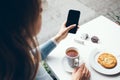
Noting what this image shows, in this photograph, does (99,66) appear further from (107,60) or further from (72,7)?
(72,7)

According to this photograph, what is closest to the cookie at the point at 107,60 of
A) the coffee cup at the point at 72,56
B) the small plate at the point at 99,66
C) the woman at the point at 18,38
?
the small plate at the point at 99,66

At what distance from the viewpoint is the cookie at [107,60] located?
3.70 ft

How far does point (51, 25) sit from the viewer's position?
7.43 feet

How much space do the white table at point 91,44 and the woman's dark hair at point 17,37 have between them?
0.39 meters

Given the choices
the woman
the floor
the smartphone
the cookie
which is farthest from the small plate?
the floor

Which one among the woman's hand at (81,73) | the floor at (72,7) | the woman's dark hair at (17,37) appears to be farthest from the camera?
the floor at (72,7)

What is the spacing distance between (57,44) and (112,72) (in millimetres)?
323

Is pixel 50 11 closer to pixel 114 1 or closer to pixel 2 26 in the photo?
pixel 114 1

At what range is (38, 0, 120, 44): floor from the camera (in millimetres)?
2229

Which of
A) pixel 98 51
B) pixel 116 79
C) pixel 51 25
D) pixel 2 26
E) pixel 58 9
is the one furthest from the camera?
pixel 58 9

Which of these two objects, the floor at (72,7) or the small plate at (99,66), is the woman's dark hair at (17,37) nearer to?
the small plate at (99,66)

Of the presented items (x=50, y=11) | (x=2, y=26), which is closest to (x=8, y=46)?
(x=2, y=26)

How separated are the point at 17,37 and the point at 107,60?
63cm

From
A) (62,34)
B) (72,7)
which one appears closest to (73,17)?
(62,34)
